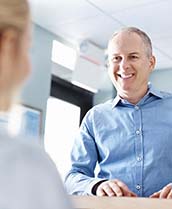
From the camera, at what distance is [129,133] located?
73.2 inches

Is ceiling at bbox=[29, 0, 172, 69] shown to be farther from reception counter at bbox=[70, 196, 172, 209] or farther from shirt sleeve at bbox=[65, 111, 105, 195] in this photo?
reception counter at bbox=[70, 196, 172, 209]

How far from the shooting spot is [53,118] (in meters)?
4.48

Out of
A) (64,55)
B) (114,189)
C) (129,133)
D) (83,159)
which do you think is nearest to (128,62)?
(129,133)

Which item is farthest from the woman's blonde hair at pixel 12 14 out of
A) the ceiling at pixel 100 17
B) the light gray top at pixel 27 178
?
the ceiling at pixel 100 17

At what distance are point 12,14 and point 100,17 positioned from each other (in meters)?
3.23

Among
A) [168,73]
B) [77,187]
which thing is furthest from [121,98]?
[168,73]

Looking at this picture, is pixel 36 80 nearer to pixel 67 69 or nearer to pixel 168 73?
pixel 67 69

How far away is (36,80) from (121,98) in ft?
7.05

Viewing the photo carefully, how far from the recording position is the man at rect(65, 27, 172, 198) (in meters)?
1.78

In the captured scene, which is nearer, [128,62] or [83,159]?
[83,159]

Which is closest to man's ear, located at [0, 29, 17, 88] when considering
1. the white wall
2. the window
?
the window

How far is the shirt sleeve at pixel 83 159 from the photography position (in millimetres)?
1691

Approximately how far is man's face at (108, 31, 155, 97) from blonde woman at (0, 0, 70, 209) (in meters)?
1.31

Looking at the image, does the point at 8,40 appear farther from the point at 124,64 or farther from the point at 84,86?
the point at 84,86
